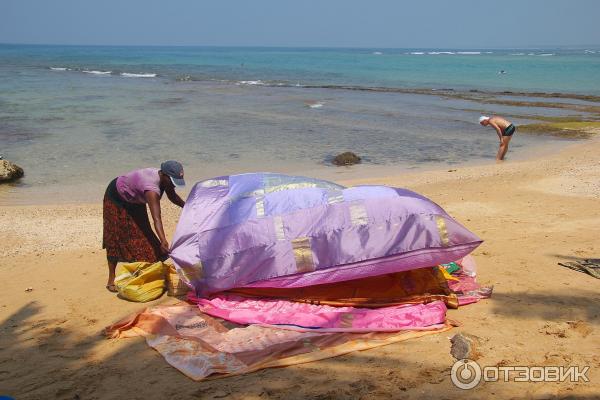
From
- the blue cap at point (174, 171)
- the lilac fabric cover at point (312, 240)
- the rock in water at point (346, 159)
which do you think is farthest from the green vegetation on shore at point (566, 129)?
the blue cap at point (174, 171)

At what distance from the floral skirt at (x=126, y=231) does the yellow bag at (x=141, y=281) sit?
0.16m

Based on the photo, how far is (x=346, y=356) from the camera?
13.6ft

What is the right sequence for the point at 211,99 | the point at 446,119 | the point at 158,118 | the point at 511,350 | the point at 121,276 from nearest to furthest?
the point at 511,350
the point at 121,276
the point at 158,118
the point at 446,119
the point at 211,99

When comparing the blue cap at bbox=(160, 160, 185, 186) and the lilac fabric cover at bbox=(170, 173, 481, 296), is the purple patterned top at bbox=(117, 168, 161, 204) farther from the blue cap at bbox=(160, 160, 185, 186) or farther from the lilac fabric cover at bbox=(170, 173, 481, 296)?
the lilac fabric cover at bbox=(170, 173, 481, 296)

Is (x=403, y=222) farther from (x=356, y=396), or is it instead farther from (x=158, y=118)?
(x=158, y=118)

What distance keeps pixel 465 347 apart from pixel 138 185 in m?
3.35

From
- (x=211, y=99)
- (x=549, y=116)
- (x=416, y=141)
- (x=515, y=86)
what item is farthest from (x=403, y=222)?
(x=515, y=86)

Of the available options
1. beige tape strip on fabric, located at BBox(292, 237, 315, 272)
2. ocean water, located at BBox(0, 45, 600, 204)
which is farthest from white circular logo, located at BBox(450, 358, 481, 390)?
ocean water, located at BBox(0, 45, 600, 204)

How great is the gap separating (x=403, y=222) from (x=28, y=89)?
3092cm

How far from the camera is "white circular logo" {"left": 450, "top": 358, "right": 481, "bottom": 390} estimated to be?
12.1 feet

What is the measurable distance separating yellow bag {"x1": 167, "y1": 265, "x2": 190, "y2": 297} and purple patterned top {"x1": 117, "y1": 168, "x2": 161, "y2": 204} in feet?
2.62

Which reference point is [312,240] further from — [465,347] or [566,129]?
[566,129]

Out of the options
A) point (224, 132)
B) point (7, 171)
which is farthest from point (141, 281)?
point (224, 132)

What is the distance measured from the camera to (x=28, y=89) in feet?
100
